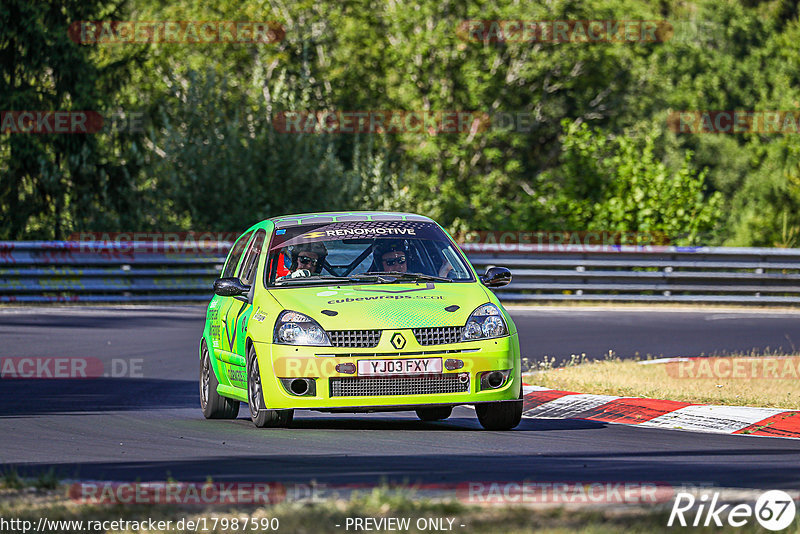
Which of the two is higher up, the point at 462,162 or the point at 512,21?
the point at 512,21

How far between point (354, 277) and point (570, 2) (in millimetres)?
36647

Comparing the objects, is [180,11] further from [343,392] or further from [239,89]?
[343,392]

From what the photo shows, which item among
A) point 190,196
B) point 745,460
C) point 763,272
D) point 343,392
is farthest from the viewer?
point 190,196

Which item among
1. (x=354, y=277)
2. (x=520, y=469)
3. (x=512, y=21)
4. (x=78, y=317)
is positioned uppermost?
(x=512, y=21)

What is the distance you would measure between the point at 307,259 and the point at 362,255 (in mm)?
427

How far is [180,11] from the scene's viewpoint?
4762 cm

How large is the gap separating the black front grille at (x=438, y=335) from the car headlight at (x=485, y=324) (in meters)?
0.05

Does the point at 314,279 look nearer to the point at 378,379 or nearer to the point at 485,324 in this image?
the point at 378,379

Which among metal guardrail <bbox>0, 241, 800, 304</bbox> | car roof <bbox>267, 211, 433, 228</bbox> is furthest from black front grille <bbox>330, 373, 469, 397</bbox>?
metal guardrail <bbox>0, 241, 800, 304</bbox>

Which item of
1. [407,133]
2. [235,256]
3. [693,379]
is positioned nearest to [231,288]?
[235,256]

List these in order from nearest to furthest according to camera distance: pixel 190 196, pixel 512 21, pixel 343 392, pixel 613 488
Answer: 1. pixel 613 488
2. pixel 343 392
3. pixel 190 196
4. pixel 512 21

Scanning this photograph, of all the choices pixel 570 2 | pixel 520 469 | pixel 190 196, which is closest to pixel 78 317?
pixel 190 196

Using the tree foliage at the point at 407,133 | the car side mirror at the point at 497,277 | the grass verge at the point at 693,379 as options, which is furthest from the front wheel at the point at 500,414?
the tree foliage at the point at 407,133

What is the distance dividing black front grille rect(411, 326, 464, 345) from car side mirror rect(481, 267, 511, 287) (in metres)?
0.98
